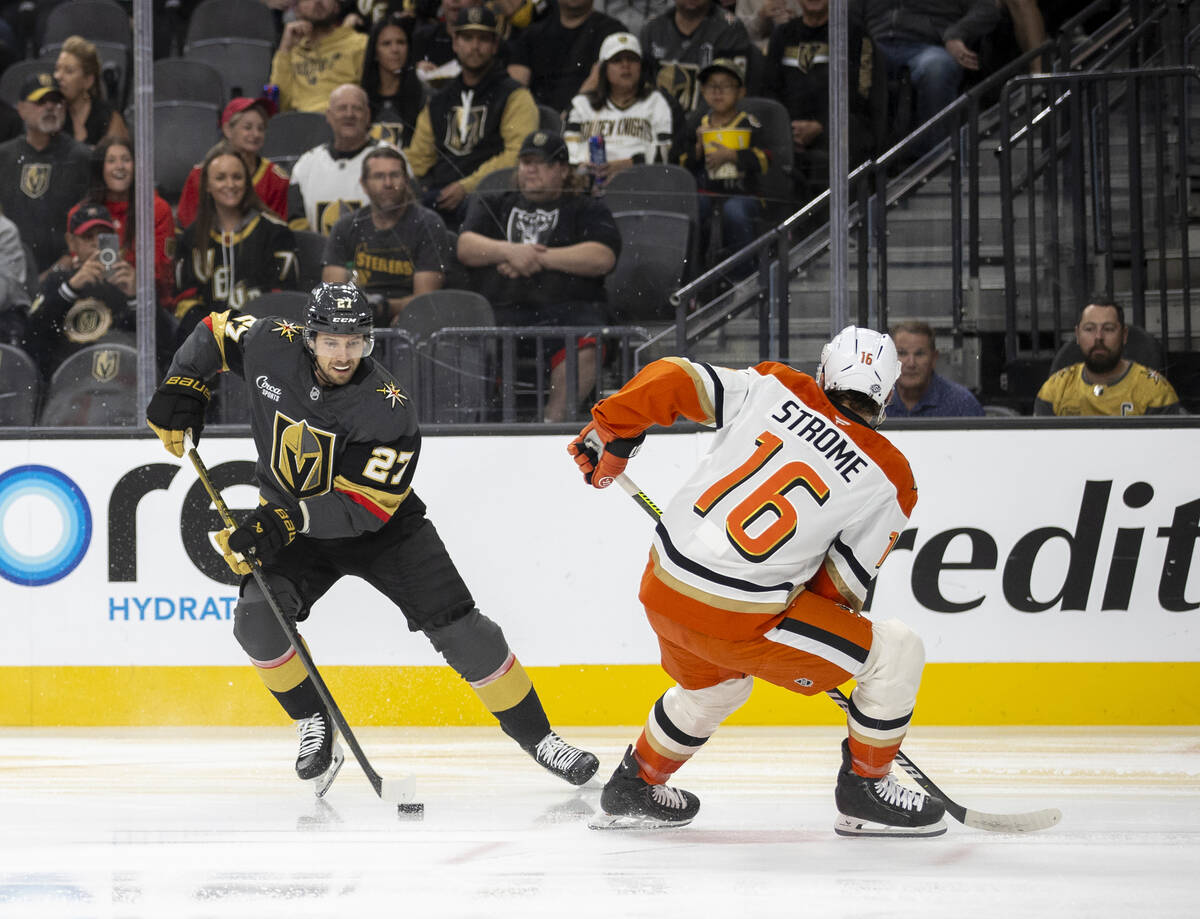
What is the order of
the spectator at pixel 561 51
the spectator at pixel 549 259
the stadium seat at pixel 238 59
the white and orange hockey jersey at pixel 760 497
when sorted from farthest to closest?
the stadium seat at pixel 238 59 < the spectator at pixel 561 51 < the spectator at pixel 549 259 < the white and orange hockey jersey at pixel 760 497

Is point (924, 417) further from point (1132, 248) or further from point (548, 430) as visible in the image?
point (548, 430)

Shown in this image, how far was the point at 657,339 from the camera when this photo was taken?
14.9 ft

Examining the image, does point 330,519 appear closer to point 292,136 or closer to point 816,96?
point 292,136

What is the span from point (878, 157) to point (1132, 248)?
83 cm

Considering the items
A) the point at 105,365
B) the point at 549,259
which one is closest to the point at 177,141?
the point at 105,365

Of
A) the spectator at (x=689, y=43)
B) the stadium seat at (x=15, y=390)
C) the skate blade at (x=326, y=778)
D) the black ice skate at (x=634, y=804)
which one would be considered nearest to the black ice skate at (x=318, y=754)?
the skate blade at (x=326, y=778)

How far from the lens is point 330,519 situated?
362cm

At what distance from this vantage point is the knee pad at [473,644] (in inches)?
144

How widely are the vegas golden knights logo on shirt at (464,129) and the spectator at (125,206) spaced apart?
980 mm

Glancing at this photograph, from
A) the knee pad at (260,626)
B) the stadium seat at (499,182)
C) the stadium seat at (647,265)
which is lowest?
the knee pad at (260,626)

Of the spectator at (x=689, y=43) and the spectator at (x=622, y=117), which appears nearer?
the spectator at (x=622, y=117)

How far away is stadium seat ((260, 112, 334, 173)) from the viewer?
5.11 metres

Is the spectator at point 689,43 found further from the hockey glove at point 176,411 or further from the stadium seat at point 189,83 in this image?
the hockey glove at point 176,411

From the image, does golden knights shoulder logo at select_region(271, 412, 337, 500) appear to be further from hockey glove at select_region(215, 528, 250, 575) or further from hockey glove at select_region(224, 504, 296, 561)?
hockey glove at select_region(215, 528, 250, 575)
